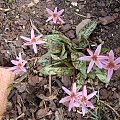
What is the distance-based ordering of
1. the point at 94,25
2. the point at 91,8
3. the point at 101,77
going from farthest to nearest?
the point at 91,8 < the point at 94,25 < the point at 101,77

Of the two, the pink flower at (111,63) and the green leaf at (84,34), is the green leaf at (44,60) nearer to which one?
the green leaf at (84,34)

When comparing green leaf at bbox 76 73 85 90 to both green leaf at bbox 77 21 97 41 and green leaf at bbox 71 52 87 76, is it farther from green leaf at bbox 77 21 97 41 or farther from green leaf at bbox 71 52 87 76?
green leaf at bbox 77 21 97 41

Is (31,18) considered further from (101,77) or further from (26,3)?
(101,77)

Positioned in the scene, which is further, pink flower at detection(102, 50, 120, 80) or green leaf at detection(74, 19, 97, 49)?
green leaf at detection(74, 19, 97, 49)

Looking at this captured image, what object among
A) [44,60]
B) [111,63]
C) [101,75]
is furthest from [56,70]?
[111,63]

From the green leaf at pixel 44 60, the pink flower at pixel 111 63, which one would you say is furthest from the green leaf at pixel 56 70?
the pink flower at pixel 111 63

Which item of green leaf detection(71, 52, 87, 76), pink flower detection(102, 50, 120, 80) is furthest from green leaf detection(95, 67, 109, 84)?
pink flower detection(102, 50, 120, 80)

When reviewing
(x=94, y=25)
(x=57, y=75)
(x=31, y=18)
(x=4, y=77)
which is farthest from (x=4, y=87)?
(x=94, y=25)
